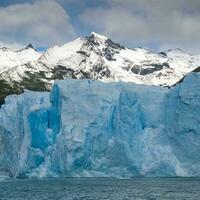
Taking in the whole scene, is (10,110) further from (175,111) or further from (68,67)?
(68,67)

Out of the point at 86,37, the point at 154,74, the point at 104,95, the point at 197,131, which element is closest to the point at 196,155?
the point at 197,131

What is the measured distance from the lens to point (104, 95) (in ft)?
127

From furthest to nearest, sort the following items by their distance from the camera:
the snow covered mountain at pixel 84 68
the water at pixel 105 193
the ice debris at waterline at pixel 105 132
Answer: the snow covered mountain at pixel 84 68
the ice debris at waterline at pixel 105 132
the water at pixel 105 193

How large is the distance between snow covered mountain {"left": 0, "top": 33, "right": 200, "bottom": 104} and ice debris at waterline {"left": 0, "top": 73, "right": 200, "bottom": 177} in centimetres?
8504

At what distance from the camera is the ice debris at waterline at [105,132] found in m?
35.7

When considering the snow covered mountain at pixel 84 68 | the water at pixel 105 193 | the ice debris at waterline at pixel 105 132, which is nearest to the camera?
the water at pixel 105 193

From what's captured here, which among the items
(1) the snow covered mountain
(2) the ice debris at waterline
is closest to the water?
(2) the ice debris at waterline

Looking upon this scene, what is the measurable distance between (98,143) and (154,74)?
462 ft

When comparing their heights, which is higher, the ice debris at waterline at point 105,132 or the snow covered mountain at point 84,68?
the snow covered mountain at point 84,68

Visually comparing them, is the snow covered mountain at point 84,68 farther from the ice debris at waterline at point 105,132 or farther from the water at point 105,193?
the water at point 105,193

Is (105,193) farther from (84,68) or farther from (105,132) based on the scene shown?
(84,68)

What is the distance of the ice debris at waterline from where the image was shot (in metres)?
35.7

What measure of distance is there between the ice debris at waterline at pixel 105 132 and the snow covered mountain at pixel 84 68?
279ft

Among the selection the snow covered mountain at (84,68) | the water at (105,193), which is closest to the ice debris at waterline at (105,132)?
the water at (105,193)
